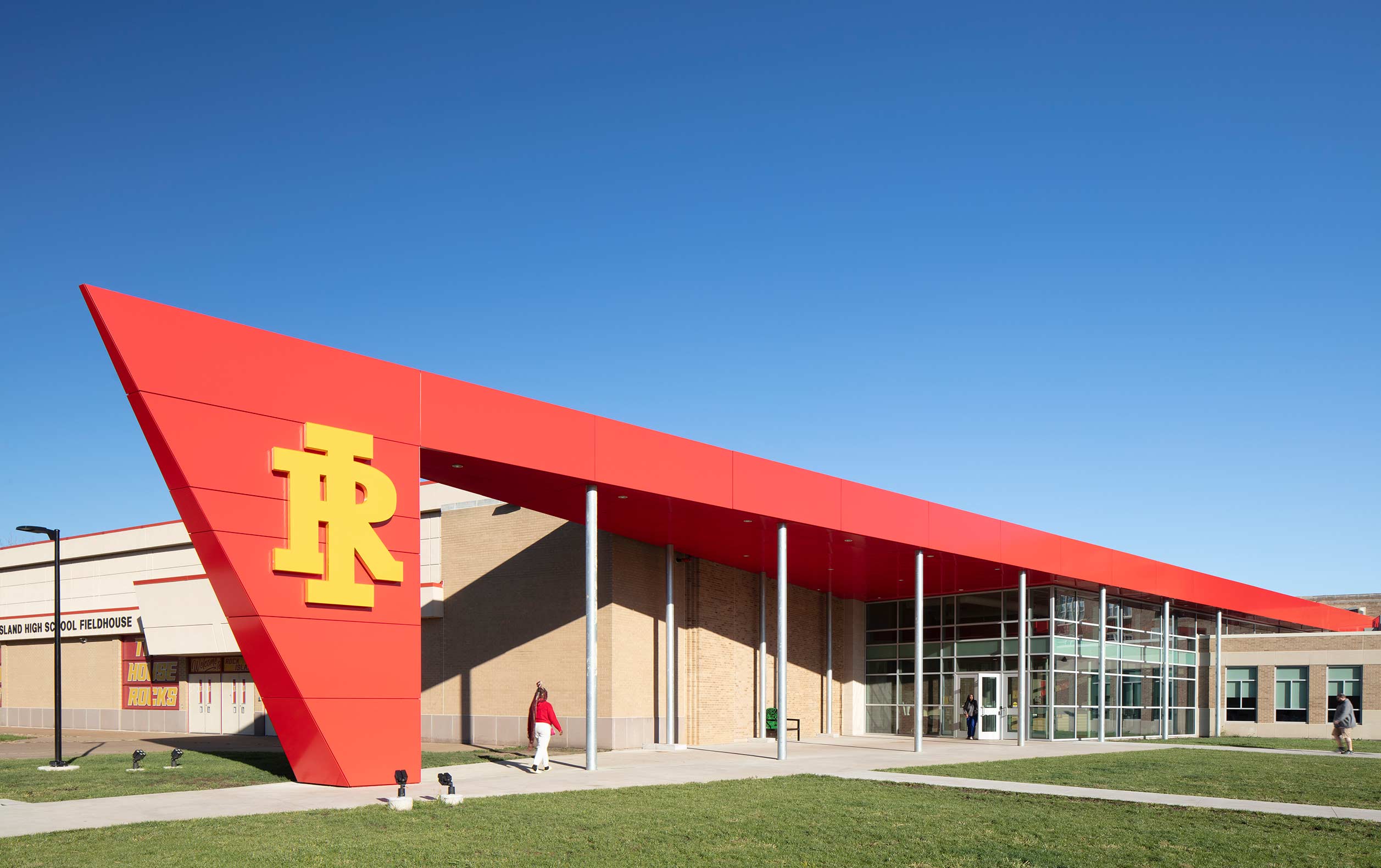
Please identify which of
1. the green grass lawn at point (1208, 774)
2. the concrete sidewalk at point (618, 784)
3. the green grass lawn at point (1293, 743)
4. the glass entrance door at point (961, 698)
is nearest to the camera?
the concrete sidewalk at point (618, 784)

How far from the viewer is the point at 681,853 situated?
12133mm

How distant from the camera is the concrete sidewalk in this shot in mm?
14859

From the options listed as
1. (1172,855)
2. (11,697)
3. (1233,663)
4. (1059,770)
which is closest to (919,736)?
(1059,770)

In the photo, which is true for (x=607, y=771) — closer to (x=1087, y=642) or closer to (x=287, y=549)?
(x=287, y=549)

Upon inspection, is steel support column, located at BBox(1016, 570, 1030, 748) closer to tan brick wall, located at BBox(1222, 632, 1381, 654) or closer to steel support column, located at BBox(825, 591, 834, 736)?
steel support column, located at BBox(825, 591, 834, 736)

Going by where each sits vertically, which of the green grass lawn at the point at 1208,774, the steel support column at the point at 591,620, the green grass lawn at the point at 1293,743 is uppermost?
the steel support column at the point at 591,620

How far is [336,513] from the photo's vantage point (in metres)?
17.6

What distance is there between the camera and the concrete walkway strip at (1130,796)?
16.2 meters

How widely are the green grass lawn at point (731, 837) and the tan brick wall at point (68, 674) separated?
108ft

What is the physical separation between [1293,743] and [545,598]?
26255mm

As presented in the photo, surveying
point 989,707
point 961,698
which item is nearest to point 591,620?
point 989,707

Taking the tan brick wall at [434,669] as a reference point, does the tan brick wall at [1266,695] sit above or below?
below

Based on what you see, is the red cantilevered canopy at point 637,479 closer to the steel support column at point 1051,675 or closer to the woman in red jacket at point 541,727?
the steel support column at point 1051,675

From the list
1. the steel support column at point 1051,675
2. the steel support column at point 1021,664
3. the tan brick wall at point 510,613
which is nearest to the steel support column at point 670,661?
the tan brick wall at point 510,613
